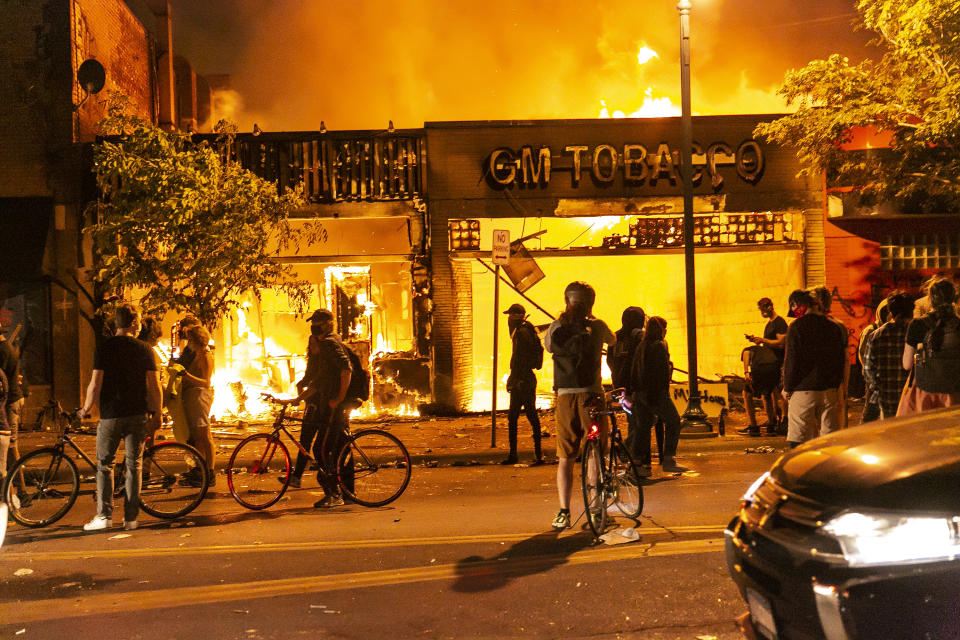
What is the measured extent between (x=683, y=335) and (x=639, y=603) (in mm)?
11938

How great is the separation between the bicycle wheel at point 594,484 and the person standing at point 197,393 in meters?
4.73

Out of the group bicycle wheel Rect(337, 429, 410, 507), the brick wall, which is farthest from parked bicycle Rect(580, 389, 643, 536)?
the brick wall

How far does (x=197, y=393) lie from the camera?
10102 mm

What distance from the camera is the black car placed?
10.5 ft

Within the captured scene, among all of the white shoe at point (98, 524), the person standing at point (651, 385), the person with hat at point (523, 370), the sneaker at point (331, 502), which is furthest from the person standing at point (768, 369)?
the white shoe at point (98, 524)

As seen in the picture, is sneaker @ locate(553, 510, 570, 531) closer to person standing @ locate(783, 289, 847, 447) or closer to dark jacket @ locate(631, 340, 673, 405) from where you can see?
person standing @ locate(783, 289, 847, 447)

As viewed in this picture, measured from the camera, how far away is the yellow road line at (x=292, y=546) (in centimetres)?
717

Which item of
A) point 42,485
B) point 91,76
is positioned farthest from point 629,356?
point 91,76

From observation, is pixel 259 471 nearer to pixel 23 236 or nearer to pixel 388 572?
pixel 388 572

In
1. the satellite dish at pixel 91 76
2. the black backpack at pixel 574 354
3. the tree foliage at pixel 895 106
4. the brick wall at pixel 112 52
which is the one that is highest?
the brick wall at pixel 112 52

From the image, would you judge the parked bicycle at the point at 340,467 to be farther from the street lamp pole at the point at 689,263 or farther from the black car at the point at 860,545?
the street lamp pole at the point at 689,263

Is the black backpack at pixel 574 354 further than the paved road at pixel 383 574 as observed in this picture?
Yes

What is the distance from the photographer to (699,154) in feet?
55.3

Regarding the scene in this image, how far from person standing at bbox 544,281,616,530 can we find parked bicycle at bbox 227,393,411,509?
83.2 inches
